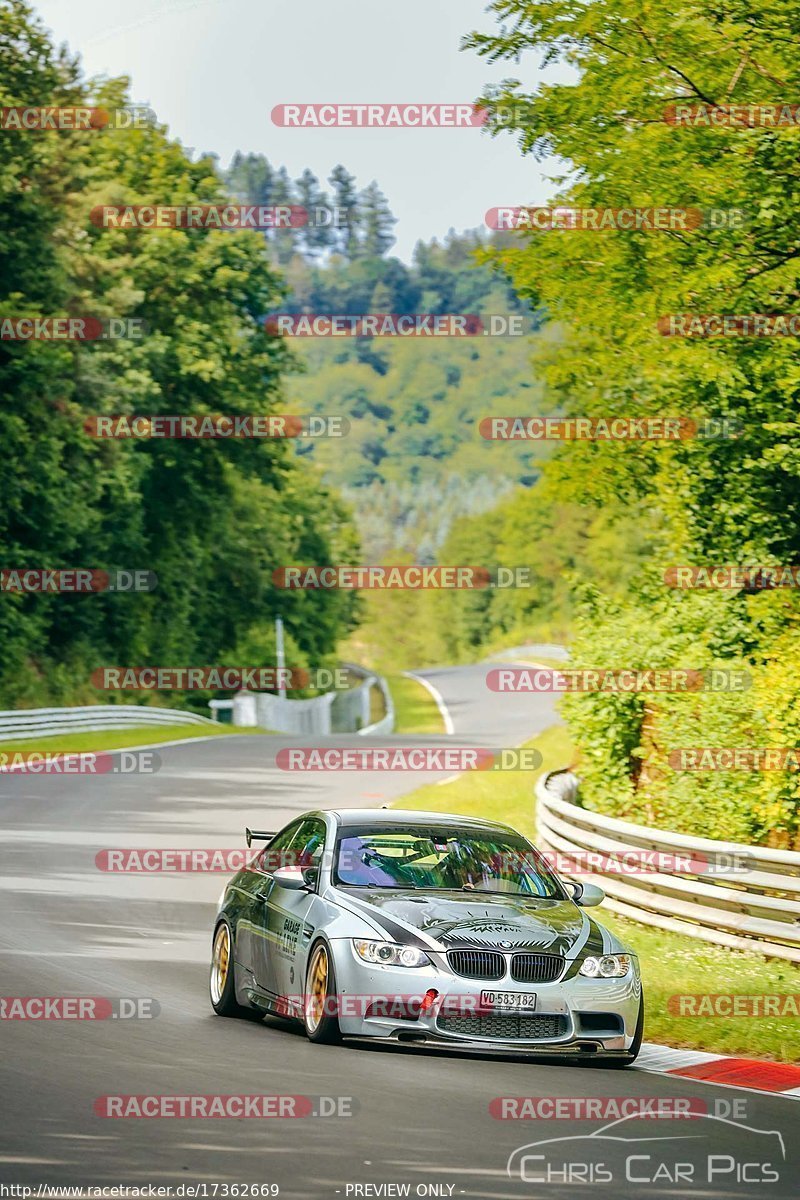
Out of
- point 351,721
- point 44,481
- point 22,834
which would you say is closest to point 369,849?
point 22,834

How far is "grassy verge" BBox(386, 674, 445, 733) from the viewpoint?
249 ft

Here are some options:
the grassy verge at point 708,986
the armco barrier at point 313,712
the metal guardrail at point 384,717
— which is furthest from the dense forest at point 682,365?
the metal guardrail at point 384,717

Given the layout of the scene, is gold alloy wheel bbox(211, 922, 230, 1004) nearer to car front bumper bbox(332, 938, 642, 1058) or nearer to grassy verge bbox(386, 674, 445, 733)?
car front bumper bbox(332, 938, 642, 1058)

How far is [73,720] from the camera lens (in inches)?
1783

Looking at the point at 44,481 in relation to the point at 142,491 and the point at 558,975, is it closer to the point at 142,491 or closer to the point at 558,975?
the point at 142,491

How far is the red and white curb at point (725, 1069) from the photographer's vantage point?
9750 millimetres

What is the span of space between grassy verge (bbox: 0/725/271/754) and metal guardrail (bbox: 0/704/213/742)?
0.18 metres

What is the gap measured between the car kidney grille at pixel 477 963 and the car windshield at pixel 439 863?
1.00m

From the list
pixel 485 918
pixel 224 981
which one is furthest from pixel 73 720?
pixel 485 918

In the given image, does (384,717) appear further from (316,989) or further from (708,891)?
(316,989)

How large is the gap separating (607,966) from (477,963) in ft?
2.68

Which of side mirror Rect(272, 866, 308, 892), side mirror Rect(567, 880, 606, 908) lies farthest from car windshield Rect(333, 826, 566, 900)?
side mirror Rect(272, 866, 308, 892)

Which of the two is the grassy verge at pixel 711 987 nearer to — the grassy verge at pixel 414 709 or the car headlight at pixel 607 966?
the car headlight at pixel 607 966

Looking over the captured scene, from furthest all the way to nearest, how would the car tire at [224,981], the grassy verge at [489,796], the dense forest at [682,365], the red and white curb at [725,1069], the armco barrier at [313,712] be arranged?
the armco barrier at [313,712], the grassy verge at [489,796], the dense forest at [682,365], the car tire at [224,981], the red and white curb at [725,1069]
